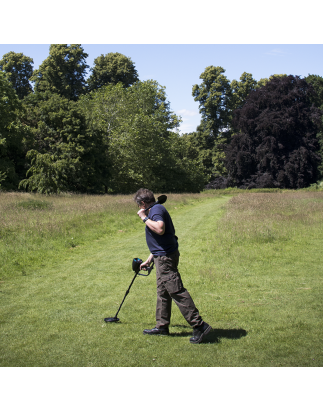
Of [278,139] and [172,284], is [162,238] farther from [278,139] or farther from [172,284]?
[278,139]

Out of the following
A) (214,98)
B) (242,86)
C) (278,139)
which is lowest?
(278,139)

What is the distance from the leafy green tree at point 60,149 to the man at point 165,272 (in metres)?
26.9

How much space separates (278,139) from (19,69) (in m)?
41.3

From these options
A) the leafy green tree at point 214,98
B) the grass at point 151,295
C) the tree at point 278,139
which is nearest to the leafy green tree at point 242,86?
the leafy green tree at point 214,98

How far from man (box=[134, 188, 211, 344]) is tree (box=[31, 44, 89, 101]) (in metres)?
50.1

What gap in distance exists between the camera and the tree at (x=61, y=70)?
2020 inches

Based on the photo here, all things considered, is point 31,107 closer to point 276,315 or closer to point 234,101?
point 276,315

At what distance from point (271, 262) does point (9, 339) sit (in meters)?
6.58

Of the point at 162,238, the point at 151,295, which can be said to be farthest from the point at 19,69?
the point at 162,238

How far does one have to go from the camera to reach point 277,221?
1502 cm

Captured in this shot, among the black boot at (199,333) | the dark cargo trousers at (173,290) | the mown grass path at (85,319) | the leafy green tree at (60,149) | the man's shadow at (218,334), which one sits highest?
the leafy green tree at (60,149)

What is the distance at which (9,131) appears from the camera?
98.1ft

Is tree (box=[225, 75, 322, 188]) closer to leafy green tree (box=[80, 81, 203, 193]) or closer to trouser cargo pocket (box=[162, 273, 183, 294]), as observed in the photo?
leafy green tree (box=[80, 81, 203, 193])

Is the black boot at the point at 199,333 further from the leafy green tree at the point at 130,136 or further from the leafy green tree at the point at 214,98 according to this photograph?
the leafy green tree at the point at 214,98
